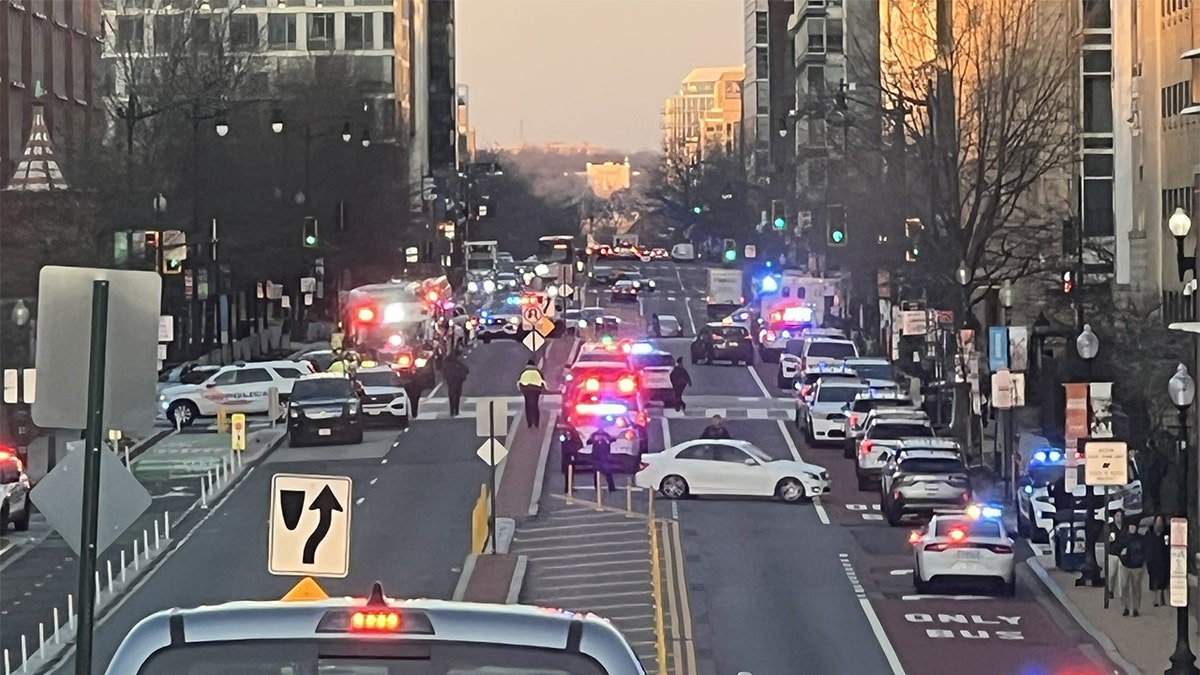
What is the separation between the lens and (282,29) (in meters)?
147

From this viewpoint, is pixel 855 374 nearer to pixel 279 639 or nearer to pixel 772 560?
pixel 772 560

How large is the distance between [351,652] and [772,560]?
29.4 meters

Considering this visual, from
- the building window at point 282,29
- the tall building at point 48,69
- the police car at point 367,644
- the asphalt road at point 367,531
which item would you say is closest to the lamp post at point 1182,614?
the asphalt road at point 367,531

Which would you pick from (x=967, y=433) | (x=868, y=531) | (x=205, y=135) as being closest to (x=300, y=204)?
(x=205, y=135)

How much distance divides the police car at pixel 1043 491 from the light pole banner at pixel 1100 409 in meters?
0.72

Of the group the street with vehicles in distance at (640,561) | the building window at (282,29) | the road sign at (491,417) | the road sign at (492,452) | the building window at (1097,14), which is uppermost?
the building window at (282,29)

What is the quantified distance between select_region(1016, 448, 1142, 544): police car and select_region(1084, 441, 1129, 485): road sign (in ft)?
18.2

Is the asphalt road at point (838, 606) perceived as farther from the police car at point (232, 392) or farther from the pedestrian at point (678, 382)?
the police car at point (232, 392)

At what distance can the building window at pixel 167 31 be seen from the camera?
76206mm

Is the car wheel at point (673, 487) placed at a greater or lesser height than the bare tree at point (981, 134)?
lesser

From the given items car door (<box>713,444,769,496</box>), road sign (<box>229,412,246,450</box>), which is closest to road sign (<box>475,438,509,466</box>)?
car door (<box>713,444,769,496</box>)

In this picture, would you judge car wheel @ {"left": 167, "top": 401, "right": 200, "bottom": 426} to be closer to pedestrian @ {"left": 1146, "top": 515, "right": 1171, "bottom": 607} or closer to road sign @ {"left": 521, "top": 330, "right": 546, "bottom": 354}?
road sign @ {"left": 521, "top": 330, "right": 546, "bottom": 354}

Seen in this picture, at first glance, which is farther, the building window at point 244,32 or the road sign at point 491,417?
the building window at point 244,32

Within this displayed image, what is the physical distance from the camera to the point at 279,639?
5.05m
